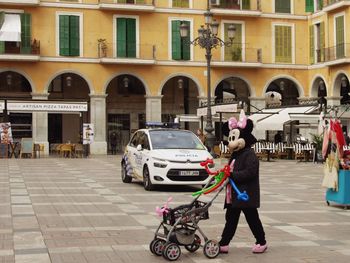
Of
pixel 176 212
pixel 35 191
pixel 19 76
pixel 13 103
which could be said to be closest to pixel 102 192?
pixel 35 191

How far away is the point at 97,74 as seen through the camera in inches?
1574

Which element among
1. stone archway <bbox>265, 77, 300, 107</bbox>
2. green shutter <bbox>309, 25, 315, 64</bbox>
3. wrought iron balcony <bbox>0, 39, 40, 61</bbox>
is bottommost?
stone archway <bbox>265, 77, 300, 107</bbox>

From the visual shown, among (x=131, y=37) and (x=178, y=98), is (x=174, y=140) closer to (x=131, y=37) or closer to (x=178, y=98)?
(x=131, y=37)

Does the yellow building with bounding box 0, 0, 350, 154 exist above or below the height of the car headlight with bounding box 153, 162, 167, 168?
above

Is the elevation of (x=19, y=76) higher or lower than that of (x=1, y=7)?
lower

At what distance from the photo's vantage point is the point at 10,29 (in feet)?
121

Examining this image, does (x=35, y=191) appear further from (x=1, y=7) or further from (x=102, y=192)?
(x=1, y=7)

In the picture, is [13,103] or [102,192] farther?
[13,103]

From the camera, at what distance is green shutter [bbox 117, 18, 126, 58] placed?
40.0 metres

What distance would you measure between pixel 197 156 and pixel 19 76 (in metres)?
28.0

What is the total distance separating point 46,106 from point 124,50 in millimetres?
8382

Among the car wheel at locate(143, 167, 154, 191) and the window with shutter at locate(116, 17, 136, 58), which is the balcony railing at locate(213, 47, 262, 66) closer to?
the window with shutter at locate(116, 17, 136, 58)

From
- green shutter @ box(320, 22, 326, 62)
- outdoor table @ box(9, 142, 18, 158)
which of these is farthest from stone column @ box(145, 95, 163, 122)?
green shutter @ box(320, 22, 326, 62)

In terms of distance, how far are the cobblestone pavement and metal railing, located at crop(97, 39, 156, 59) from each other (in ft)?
72.8
